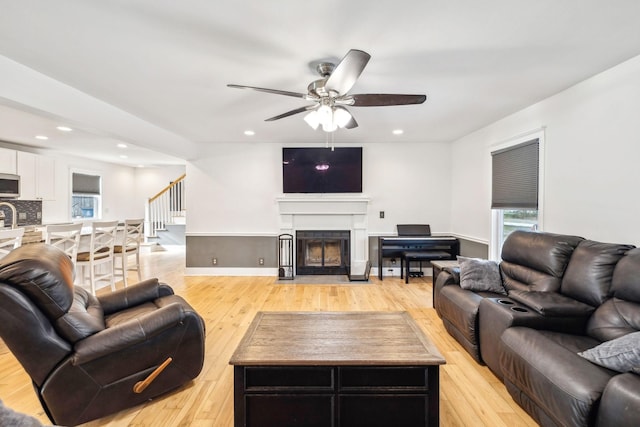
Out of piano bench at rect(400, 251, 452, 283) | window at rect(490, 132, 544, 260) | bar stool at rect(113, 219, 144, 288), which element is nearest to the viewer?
window at rect(490, 132, 544, 260)

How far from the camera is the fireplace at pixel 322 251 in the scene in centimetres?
534

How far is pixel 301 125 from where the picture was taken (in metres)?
4.11

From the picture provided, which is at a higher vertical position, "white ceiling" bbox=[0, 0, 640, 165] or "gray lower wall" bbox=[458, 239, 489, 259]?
"white ceiling" bbox=[0, 0, 640, 165]

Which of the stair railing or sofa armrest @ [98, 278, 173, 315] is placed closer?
sofa armrest @ [98, 278, 173, 315]

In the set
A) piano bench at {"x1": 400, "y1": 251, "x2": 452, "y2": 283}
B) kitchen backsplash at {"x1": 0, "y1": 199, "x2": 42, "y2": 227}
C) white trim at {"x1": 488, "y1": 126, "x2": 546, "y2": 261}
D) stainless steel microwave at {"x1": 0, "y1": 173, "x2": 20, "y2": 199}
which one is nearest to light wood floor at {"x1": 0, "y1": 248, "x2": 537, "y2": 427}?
piano bench at {"x1": 400, "y1": 251, "x2": 452, "y2": 283}

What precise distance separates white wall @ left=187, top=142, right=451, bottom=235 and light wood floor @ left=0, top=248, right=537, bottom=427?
1147mm

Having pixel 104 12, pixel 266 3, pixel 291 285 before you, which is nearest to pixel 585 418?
pixel 266 3

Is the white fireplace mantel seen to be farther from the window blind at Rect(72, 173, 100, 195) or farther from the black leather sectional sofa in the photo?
the window blind at Rect(72, 173, 100, 195)

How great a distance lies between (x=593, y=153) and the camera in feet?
8.46

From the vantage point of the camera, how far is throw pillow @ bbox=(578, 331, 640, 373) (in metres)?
1.39

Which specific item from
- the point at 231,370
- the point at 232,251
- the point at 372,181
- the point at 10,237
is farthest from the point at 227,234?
the point at 231,370

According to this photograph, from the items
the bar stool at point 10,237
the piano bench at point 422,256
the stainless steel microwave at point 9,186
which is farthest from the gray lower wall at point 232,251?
the stainless steel microwave at point 9,186

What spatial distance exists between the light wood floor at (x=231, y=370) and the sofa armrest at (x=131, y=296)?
0.68m

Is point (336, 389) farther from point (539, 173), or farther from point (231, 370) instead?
point (539, 173)
